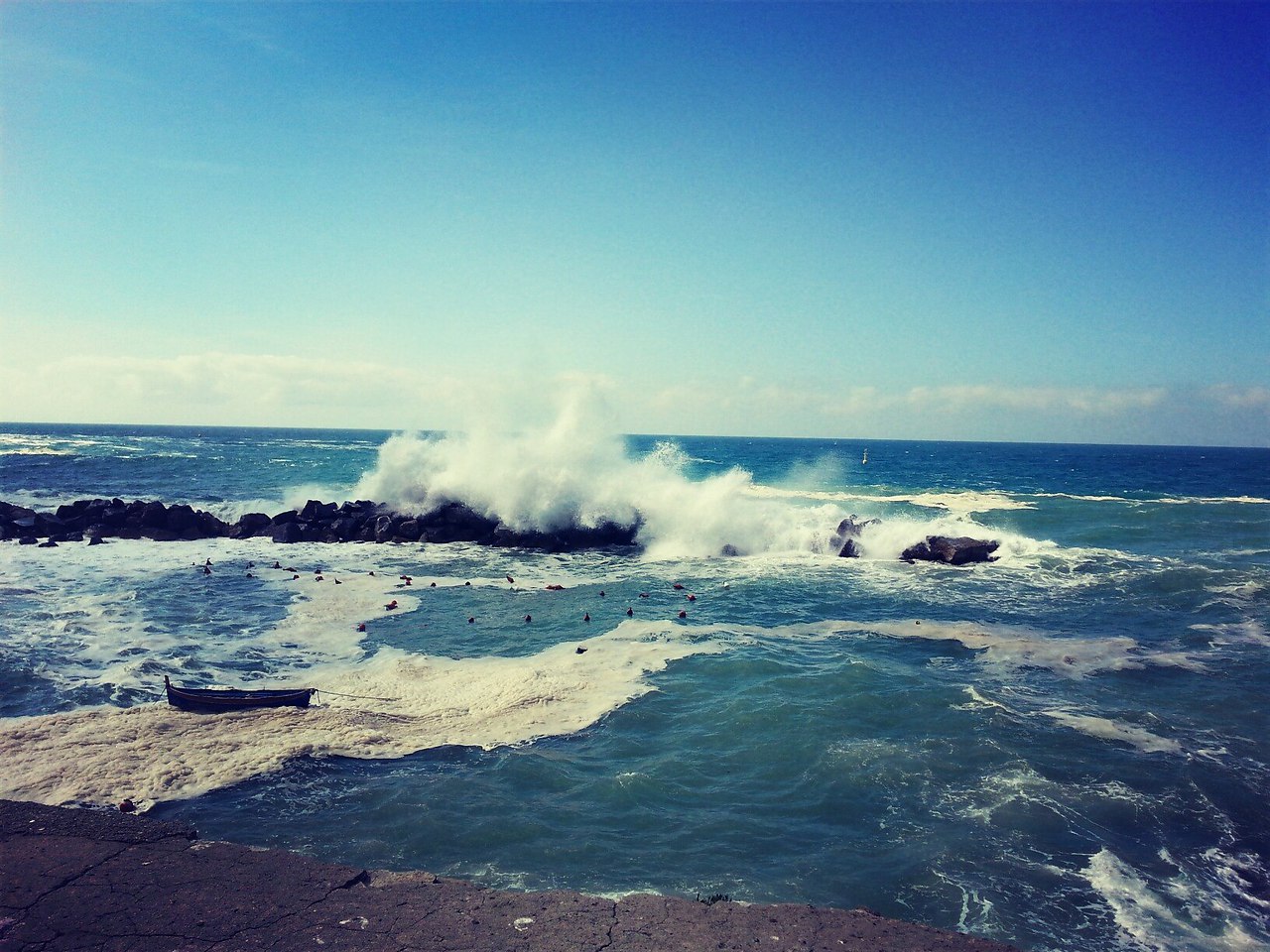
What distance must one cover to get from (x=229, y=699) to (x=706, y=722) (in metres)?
8.52

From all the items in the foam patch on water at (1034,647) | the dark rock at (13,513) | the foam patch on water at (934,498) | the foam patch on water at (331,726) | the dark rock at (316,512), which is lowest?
the foam patch on water at (331,726)

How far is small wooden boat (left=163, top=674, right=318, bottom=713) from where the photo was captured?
Result: 40.2 feet

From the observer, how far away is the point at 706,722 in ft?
41.8

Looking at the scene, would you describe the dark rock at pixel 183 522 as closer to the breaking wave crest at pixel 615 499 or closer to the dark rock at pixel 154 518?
the dark rock at pixel 154 518

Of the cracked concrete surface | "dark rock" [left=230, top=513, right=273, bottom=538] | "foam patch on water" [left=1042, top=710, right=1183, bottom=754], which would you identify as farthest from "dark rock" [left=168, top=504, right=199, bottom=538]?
"foam patch on water" [left=1042, top=710, right=1183, bottom=754]

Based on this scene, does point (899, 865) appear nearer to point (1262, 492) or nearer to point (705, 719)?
point (705, 719)

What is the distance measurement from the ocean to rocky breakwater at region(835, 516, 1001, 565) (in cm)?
88

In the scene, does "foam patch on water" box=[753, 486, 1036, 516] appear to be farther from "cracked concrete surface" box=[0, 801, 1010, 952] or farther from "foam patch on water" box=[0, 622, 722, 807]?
"cracked concrete surface" box=[0, 801, 1010, 952]

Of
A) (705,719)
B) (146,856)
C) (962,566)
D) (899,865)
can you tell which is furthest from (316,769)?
(962,566)

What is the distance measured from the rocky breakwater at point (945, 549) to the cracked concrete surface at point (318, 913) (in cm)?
2291

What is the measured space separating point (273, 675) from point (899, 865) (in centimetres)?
1228

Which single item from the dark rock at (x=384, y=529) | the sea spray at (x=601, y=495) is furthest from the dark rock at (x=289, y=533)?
the sea spray at (x=601, y=495)

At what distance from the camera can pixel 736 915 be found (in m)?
7.27

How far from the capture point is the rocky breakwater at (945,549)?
28.0 m
